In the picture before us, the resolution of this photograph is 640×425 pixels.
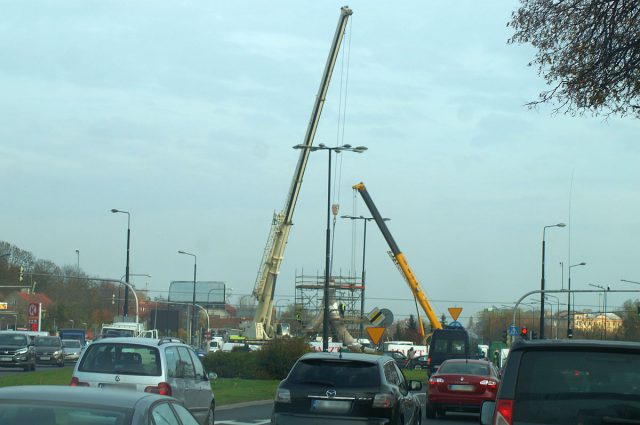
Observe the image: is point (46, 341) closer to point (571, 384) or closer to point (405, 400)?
point (405, 400)

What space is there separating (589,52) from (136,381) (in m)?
8.50

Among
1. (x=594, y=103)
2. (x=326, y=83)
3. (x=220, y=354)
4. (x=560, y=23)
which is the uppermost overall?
(x=326, y=83)

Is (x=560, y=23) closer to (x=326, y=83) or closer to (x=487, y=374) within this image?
(x=487, y=374)

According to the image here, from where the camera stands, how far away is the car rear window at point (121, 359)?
14492 millimetres

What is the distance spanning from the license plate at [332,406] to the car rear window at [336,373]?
0.25 m

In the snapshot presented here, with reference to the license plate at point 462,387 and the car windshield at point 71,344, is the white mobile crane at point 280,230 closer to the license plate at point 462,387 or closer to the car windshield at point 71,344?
the car windshield at point 71,344

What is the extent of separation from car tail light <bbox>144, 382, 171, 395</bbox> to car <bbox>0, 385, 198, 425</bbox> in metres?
8.00

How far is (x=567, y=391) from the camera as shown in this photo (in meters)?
6.96

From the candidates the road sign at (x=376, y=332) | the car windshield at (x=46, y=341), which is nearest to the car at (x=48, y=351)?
the car windshield at (x=46, y=341)

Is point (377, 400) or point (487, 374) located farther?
point (487, 374)

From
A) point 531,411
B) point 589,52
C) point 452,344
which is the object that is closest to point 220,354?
point 452,344

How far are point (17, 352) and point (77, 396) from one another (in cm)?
3945

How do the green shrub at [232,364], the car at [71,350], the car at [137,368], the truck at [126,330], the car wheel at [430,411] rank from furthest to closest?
the car at [71,350] → the truck at [126,330] → the green shrub at [232,364] → the car wheel at [430,411] → the car at [137,368]

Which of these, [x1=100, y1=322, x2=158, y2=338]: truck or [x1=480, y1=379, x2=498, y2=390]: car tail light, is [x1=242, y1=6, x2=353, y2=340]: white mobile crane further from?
[x1=480, y1=379, x2=498, y2=390]: car tail light
